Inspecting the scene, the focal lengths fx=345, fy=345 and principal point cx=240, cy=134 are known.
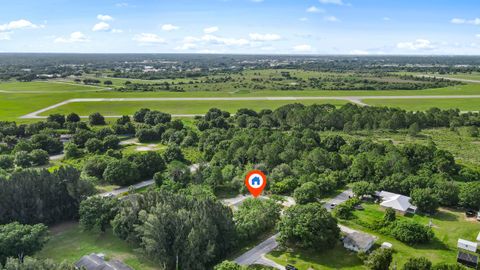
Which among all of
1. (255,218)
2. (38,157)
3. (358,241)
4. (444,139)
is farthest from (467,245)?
(38,157)

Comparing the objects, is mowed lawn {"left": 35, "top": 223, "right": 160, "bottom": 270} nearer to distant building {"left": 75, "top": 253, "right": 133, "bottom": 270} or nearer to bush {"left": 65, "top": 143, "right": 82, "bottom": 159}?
distant building {"left": 75, "top": 253, "right": 133, "bottom": 270}

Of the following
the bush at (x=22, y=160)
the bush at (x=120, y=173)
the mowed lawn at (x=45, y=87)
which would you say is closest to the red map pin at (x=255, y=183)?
the bush at (x=120, y=173)


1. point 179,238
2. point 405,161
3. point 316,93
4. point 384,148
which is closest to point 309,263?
point 179,238

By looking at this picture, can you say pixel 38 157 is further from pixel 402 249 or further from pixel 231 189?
pixel 402 249

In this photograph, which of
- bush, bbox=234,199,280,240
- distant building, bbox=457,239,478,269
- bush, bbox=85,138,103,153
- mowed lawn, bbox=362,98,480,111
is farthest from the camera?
mowed lawn, bbox=362,98,480,111

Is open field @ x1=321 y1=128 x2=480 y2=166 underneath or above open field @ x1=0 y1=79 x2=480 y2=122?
underneath

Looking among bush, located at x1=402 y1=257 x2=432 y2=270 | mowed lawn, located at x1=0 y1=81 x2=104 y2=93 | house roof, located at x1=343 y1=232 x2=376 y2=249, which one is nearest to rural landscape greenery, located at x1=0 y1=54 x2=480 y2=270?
bush, located at x1=402 y1=257 x2=432 y2=270
